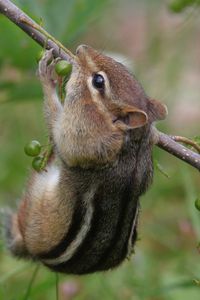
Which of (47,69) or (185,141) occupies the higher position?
(47,69)

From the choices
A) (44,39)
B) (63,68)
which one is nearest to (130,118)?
(63,68)

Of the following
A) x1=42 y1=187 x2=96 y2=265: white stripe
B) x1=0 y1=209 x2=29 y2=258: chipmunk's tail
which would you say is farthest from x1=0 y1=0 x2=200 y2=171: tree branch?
x1=0 y1=209 x2=29 y2=258: chipmunk's tail

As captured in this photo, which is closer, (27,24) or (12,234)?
(27,24)

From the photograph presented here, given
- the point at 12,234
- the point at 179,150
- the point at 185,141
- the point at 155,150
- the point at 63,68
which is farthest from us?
the point at 155,150

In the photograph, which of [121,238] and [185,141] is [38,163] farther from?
[185,141]

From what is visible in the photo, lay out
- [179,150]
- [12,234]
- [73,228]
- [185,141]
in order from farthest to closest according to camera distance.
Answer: [12,234] → [73,228] → [185,141] → [179,150]

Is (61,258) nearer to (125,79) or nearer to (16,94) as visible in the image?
(125,79)

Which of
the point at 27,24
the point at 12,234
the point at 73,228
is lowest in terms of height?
the point at 12,234

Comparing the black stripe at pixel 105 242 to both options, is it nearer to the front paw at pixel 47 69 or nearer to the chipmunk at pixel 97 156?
the chipmunk at pixel 97 156

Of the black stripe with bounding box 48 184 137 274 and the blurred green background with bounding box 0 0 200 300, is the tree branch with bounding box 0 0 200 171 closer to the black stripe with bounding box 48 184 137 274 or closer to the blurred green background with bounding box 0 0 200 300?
the black stripe with bounding box 48 184 137 274
